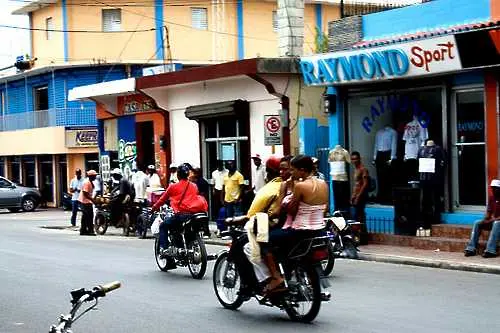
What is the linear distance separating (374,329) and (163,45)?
34.7 metres

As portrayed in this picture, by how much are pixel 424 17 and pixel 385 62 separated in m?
1.21

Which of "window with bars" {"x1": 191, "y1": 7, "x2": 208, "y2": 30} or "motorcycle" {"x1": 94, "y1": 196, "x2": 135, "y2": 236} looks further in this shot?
"window with bars" {"x1": 191, "y1": 7, "x2": 208, "y2": 30}

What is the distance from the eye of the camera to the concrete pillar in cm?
2481

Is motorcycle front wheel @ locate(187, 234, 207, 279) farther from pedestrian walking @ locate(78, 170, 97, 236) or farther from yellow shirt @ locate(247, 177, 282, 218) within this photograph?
pedestrian walking @ locate(78, 170, 97, 236)

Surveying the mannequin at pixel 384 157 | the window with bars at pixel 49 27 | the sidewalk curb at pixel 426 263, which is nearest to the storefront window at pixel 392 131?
the mannequin at pixel 384 157

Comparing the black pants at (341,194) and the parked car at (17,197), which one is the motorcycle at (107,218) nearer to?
the black pants at (341,194)

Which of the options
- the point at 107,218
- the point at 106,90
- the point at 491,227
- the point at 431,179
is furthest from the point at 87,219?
the point at 491,227

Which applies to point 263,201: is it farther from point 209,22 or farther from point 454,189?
point 209,22

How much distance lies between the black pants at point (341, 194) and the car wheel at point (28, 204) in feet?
74.4

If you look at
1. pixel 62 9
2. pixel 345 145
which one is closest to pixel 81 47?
pixel 62 9

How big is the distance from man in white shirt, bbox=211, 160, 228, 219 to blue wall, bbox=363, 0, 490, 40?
20.7ft

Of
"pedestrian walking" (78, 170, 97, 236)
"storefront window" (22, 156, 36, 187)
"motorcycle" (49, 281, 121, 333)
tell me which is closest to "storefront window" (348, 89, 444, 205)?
"pedestrian walking" (78, 170, 97, 236)

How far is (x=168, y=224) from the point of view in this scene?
A: 14234mm

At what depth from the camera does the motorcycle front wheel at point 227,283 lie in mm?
10669
